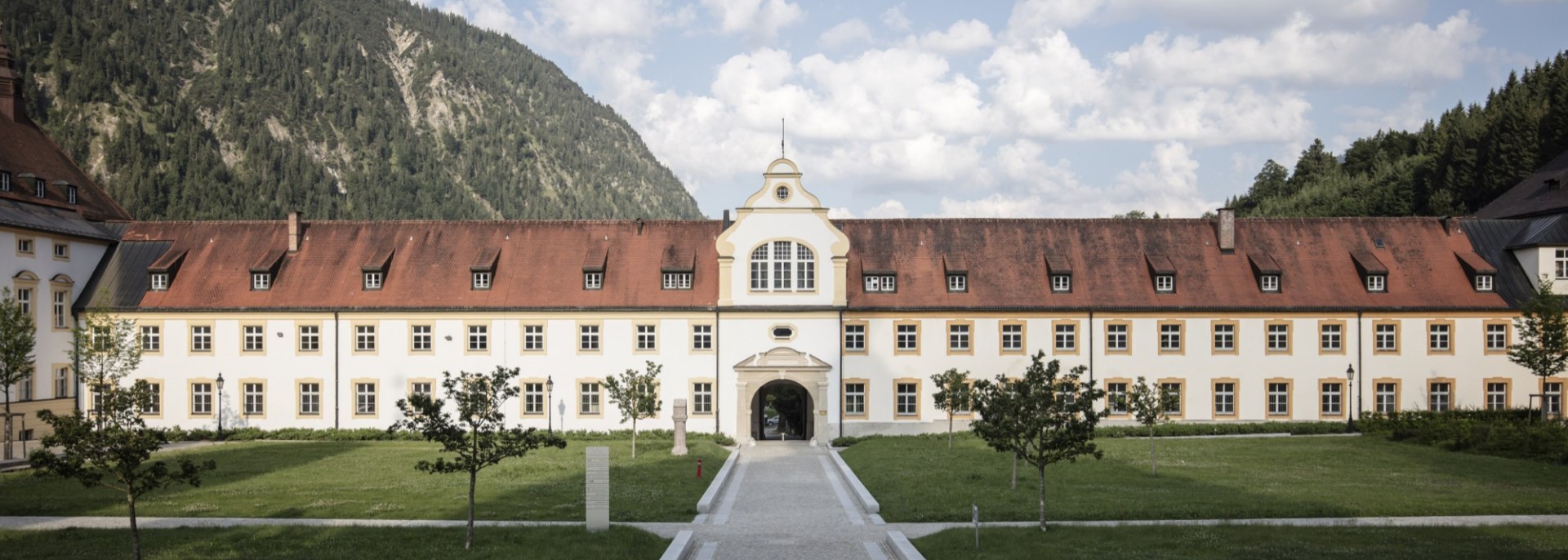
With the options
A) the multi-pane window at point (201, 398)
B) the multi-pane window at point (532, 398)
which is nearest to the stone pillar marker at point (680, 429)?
the multi-pane window at point (532, 398)

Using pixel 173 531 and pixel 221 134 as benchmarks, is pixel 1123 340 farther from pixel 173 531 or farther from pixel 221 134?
pixel 221 134

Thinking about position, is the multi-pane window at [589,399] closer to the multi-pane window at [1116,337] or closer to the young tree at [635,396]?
the young tree at [635,396]

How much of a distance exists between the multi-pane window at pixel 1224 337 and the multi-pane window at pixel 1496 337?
1115cm

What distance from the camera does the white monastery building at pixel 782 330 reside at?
4831 centimetres

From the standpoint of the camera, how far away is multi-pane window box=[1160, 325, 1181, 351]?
49.0 m

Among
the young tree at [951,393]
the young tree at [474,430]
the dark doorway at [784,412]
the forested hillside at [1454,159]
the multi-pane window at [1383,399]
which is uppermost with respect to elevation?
the forested hillside at [1454,159]

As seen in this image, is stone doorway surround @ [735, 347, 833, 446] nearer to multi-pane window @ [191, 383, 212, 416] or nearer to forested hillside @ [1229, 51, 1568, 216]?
multi-pane window @ [191, 383, 212, 416]

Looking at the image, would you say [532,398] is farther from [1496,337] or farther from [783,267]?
[1496,337]

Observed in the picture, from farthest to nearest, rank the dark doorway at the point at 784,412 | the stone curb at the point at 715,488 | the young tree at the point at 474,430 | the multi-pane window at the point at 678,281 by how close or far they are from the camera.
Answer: the dark doorway at the point at 784,412, the multi-pane window at the point at 678,281, the stone curb at the point at 715,488, the young tree at the point at 474,430

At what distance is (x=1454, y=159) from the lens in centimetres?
8300

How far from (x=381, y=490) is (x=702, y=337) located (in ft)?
65.7

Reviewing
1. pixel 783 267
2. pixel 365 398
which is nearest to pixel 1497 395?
pixel 783 267

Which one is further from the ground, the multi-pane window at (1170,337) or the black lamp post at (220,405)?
the multi-pane window at (1170,337)

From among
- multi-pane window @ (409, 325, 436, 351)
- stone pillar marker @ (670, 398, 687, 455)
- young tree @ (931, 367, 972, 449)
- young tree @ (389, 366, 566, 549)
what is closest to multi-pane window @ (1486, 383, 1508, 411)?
young tree @ (931, 367, 972, 449)
